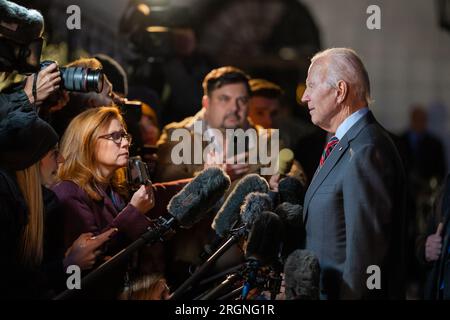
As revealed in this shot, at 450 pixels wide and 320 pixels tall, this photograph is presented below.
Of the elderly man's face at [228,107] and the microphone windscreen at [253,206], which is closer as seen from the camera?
the microphone windscreen at [253,206]

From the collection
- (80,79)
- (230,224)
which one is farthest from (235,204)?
(80,79)

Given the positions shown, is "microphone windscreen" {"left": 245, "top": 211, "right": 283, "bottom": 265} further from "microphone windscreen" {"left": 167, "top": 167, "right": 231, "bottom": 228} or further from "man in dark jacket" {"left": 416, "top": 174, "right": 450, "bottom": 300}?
"man in dark jacket" {"left": 416, "top": 174, "right": 450, "bottom": 300}

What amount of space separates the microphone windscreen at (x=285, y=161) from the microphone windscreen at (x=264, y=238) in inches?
30.4

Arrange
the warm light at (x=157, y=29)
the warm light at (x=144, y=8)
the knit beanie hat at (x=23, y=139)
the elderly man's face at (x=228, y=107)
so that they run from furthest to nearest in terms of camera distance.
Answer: the warm light at (x=157, y=29) → the warm light at (x=144, y=8) → the elderly man's face at (x=228, y=107) → the knit beanie hat at (x=23, y=139)

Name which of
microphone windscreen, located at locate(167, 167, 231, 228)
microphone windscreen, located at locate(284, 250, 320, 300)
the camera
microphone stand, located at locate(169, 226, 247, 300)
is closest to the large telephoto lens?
the camera

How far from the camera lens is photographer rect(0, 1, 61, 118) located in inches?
132

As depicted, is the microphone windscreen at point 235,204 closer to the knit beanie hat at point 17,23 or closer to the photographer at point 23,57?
the photographer at point 23,57

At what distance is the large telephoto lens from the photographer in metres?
0.05

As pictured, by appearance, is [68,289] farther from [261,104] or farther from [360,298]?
[261,104]

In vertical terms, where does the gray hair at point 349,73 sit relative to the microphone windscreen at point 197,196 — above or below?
above

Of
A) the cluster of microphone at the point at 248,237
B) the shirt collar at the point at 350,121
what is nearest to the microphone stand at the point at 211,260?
the cluster of microphone at the point at 248,237

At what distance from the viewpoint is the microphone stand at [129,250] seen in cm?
329

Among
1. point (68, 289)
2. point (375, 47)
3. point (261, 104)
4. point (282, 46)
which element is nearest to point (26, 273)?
point (68, 289)

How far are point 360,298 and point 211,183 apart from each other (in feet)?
2.18
